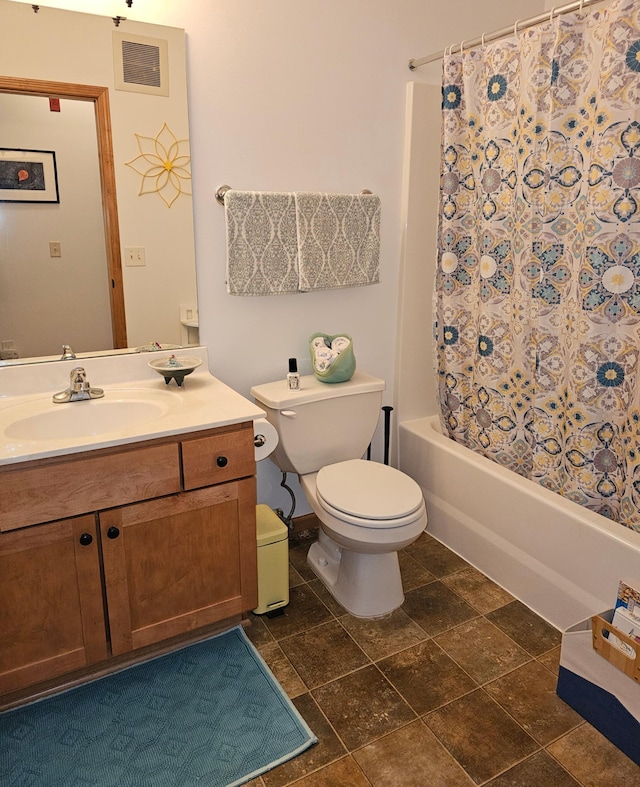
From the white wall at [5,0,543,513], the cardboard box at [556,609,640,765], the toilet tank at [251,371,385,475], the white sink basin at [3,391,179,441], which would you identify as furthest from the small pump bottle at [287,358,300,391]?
the cardboard box at [556,609,640,765]

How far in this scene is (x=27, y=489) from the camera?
56.6 inches

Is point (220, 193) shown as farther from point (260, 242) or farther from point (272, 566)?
point (272, 566)

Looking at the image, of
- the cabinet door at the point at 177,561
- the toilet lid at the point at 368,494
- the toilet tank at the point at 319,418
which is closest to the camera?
the cabinet door at the point at 177,561

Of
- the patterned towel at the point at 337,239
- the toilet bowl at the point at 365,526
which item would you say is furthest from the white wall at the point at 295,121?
the toilet bowl at the point at 365,526

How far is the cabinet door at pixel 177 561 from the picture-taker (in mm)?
1614

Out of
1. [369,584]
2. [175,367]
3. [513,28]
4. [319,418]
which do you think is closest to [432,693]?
[369,584]

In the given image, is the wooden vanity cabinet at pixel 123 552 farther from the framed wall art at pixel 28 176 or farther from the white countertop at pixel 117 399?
the framed wall art at pixel 28 176

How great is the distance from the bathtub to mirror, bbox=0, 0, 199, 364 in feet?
4.23

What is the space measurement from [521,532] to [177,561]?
1.21 metres

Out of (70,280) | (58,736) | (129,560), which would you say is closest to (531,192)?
(70,280)

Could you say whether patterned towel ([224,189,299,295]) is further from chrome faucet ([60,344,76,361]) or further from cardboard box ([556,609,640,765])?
cardboard box ([556,609,640,765])

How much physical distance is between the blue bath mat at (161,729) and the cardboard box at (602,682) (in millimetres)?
749

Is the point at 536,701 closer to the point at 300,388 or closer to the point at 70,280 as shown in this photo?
the point at 300,388

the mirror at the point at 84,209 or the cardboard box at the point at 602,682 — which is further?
the mirror at the point at 84,209
